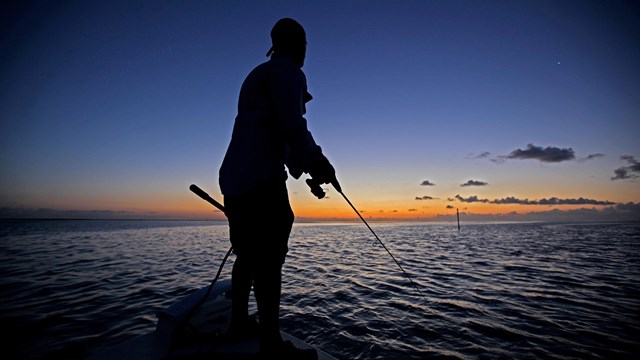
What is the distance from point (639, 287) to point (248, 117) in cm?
1163

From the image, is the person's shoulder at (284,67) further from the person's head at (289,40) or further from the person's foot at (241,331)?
the person's foot at (241,331)

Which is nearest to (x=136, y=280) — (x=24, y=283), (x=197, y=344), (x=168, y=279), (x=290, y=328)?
(x=168, y=279)

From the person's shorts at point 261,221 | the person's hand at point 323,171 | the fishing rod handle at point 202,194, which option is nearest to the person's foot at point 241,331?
the person's shorts at point 261,221

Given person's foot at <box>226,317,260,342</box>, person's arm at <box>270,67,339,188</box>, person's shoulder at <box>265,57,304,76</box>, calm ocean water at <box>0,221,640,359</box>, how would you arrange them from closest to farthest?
person's arm at <box>270,67,339,188</box> → person's shoulder at <box>265,57,304,76</box> → person's foot at <box>226,317,260,342</box> → calm ocean water at <box>0,221,640,359</box>

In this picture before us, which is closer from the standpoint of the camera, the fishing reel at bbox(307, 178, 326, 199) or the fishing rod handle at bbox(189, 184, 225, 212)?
the fishing reel at bbox(307, 178, 326, 199)

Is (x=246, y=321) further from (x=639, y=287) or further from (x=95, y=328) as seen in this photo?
(x=639, y=287)

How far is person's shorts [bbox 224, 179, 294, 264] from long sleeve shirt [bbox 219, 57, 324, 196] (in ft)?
0.24

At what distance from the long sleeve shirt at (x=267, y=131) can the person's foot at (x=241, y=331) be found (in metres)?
1.36

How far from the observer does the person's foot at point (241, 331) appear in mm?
2422

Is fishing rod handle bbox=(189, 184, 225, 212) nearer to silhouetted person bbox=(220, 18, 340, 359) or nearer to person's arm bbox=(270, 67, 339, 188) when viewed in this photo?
silhouetted person bbox=(220, 18, 340, 359)

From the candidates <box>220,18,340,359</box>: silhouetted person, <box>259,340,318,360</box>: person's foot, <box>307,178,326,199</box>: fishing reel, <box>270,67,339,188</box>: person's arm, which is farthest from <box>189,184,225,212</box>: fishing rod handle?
<box>259,340,318,360</box>: person's foot

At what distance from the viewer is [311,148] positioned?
1844 millimetres

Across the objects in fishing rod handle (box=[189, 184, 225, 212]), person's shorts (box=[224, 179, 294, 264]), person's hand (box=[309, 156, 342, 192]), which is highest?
person's hand (box=[309, 156, 342, 192])

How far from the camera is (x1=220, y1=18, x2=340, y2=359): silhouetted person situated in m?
1.84
